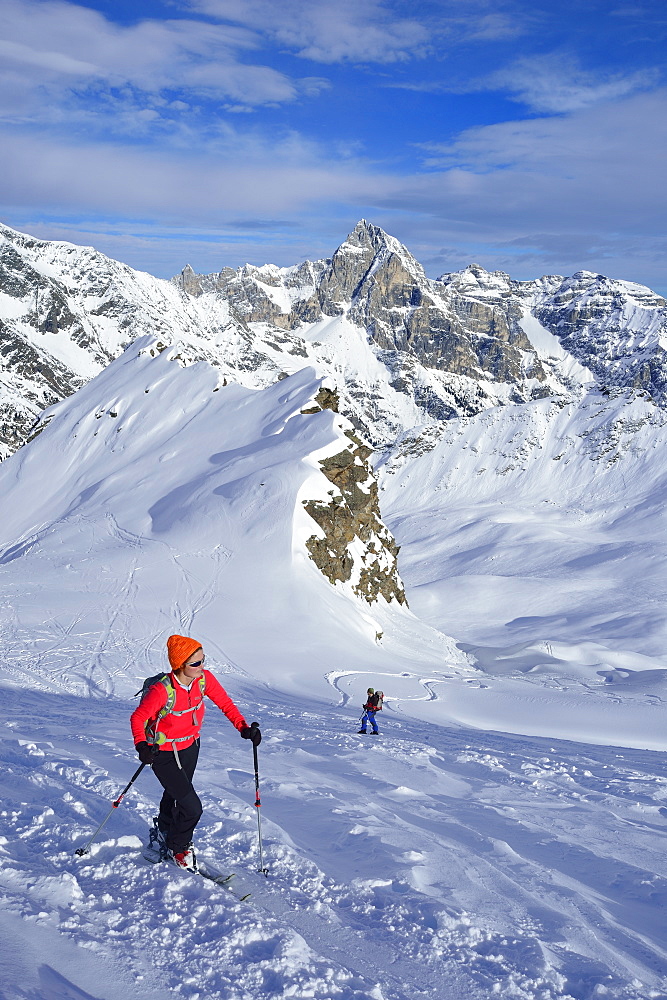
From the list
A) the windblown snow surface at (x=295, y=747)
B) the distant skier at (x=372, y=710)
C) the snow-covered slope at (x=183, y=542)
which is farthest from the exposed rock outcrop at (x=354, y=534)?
the distant skier at (x=372, y=710)

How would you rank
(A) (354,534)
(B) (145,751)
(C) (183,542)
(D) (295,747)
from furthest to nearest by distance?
(A) (354,534), (C) (183,542), (D) (295,747), (B) (145,751)

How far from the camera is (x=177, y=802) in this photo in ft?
17.3

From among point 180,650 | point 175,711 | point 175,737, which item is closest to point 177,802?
point 175,737

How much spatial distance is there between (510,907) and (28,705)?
35.6 ft

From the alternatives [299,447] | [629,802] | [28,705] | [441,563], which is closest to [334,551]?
[299,447]

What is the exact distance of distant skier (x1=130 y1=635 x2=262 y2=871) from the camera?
16.9ft

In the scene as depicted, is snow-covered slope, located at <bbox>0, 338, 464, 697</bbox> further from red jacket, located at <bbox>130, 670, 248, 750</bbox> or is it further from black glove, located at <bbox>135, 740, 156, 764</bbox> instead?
black glove, located at <bbox>135, 740, 156, 764</bbox>

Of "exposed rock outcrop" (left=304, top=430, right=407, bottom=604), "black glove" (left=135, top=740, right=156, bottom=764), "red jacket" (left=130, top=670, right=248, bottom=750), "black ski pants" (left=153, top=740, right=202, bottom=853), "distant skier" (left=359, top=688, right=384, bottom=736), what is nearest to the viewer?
"black glove" (left=135, top=740, right=156, bottom=764)

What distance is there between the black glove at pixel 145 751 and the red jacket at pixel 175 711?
4 centimetres

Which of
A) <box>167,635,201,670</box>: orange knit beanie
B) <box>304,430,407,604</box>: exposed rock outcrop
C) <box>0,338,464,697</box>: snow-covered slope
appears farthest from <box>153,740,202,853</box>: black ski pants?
<box>304,430,407,604</box>: exposed rock outcrop

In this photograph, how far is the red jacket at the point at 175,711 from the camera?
509 cm

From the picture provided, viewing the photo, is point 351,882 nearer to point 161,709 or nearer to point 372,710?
point 161,709

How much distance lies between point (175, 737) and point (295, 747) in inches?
195

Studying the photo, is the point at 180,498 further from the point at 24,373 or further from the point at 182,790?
the point at 24,373
